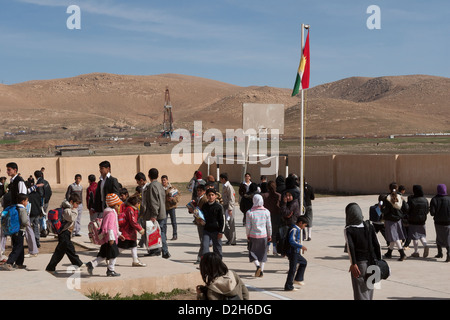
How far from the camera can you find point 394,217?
1200 cm

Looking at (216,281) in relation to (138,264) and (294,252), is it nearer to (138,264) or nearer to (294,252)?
(294,252)

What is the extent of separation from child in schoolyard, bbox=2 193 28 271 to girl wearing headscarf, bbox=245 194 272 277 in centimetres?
379

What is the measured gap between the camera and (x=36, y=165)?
1264 inches

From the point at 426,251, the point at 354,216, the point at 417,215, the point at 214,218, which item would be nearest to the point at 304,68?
the point at 417,215

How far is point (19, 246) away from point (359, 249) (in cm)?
579

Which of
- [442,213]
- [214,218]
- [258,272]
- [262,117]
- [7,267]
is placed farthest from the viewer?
[262,117]

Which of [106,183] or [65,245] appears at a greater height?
[106,183]

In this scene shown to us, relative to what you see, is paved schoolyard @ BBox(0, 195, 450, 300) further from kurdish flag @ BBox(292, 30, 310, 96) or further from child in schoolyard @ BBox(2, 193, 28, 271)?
kurdish flag @ BBox(292, 30, 310, 96)

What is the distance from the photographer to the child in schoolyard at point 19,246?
10039mm

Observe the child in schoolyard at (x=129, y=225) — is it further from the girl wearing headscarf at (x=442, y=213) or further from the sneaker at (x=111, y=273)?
the girl wearing headscarf at (x=442, y=213)

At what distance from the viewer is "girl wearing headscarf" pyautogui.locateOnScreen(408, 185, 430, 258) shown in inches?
476

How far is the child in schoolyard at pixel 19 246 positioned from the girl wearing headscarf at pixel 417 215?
7302mm

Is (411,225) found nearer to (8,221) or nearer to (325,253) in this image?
(325,253)
